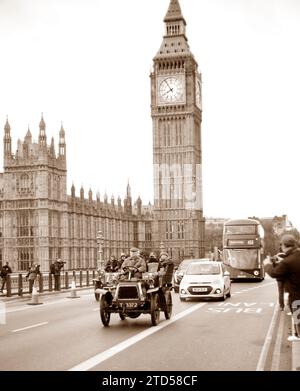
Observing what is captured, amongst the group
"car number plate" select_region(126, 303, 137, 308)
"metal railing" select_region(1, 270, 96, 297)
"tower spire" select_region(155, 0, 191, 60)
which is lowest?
"metal railing" select_region(1, 270, 96, 297)

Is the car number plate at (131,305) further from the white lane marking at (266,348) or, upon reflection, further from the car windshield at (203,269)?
the car windshield at (203,269)

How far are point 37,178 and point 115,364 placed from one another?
173 feet

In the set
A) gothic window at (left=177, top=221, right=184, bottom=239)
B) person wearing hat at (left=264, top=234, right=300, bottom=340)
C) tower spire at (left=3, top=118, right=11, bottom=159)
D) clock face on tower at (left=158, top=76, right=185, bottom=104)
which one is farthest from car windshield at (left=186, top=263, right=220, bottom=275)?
clock face on tower at (left=158, top=76, right=185, bottom=104)

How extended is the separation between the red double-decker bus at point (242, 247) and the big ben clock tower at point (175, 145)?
185 ft

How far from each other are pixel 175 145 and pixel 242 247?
60.8 metres

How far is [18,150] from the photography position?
6269 cm

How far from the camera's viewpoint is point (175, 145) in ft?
324

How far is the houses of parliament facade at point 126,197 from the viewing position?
61344 millimetres

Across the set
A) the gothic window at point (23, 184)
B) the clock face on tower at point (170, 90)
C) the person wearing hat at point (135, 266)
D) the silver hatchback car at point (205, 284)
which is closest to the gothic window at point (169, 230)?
the clock face on tower at point (170, 90)

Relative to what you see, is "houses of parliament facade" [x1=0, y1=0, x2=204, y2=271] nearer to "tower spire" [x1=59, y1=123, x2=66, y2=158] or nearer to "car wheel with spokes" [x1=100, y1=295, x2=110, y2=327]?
"tower spire" [x1=59, y1=123, x2=66, y2=158]

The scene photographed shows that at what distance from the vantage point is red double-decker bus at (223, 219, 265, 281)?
128 ft

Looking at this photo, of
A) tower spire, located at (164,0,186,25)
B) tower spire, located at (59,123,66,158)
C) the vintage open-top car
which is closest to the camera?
the vintage open-top car
